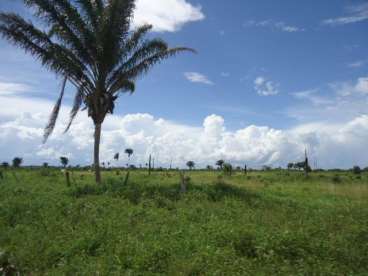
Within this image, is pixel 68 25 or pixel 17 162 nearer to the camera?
pixel 68 25

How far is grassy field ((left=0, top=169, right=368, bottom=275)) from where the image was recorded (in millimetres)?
7738

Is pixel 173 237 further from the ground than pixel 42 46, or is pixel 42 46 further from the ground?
pixel 42 46

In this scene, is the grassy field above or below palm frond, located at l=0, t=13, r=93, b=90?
below

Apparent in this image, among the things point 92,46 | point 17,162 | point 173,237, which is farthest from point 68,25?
point 17,162

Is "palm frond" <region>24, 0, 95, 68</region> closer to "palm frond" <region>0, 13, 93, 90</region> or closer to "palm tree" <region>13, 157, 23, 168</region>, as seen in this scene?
"palm frond" <region>0, 13, 93, 90</region>

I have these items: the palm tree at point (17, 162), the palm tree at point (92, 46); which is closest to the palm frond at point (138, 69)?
the palm tree at point (92, 46)

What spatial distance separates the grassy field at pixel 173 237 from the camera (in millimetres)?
7738

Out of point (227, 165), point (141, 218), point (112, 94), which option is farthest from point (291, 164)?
point (141, 218)

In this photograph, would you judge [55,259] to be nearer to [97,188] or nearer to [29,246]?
[29,246]

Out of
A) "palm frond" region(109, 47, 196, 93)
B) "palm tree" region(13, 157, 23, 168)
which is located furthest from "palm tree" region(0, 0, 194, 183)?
"palm tree" region(13, 157, 23, 168)

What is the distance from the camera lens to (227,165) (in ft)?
163

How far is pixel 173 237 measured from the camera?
9555 mm

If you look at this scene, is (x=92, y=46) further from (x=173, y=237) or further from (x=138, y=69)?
(x=173, y=237)

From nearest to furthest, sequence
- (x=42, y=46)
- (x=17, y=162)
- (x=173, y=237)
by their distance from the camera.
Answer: (x=173, y=237), (x=42, y=46), (x=17, y=162)
